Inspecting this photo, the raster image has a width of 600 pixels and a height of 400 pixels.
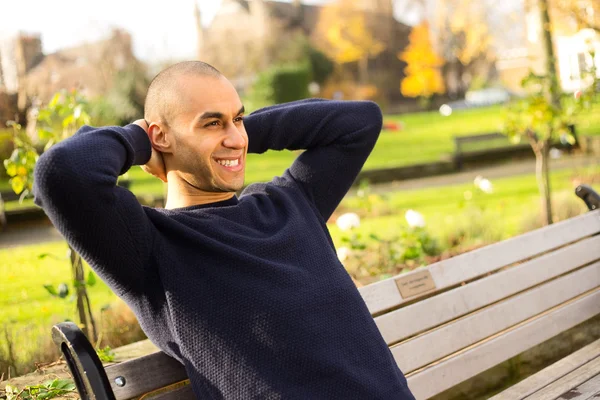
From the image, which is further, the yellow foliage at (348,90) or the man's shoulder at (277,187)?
the yellow foliage at (348,90)

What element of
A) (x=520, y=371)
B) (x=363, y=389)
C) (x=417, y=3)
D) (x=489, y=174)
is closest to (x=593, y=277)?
(x=520, y=371)

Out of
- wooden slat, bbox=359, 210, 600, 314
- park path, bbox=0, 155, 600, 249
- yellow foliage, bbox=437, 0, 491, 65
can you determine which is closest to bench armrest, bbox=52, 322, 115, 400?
wooden slat, bbox=359, 210, 600, 314

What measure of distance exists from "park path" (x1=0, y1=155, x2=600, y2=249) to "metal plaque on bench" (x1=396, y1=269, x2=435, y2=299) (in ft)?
30.7

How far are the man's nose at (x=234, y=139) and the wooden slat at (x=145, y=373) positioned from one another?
66 cm

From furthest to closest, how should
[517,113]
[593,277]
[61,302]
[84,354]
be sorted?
[517,113]
[61,302]
[593,277]
[84,354]

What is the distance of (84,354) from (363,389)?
76cm

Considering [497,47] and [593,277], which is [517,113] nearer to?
[593,277]

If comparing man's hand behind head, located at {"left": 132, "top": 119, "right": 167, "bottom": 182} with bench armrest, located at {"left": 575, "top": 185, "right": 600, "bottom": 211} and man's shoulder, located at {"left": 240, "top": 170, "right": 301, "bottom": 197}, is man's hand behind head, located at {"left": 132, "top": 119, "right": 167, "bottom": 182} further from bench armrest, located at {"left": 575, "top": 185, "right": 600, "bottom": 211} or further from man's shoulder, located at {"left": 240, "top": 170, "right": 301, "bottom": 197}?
bench armrest, located at {"left": 575, "top": 185, "right": 600, "bottom": 211}

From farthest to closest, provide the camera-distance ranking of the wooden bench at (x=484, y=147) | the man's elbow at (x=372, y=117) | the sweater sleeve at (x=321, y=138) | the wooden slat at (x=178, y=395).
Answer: the wooden bench at (x=484, y=147) → the man's elbow at (x=372, y=117) → the sweater sleeve at (x=321, y=138) → the wooden slat at (x=178, y=395)

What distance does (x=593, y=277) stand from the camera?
426 centimetres

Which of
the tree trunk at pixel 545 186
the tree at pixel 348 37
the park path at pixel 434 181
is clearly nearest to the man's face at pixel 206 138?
the tree trunk at pixel 545 186

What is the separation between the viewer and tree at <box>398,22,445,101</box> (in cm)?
5178

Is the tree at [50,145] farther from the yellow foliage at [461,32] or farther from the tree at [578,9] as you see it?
the yellow foliage at [461,32]

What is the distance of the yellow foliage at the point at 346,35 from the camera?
45.9m
